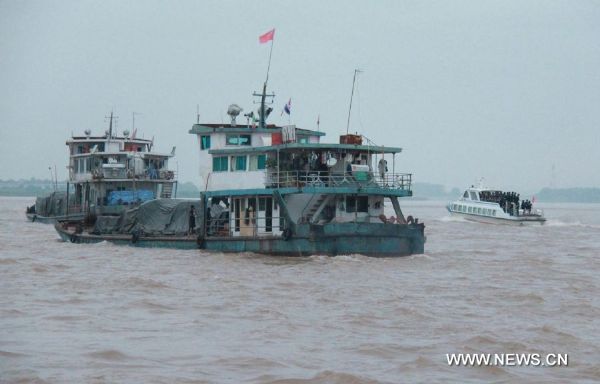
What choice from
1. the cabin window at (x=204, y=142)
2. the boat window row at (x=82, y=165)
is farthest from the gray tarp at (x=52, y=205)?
the cabin window at (x=204, y=142)

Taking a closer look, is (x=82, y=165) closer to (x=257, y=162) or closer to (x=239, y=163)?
(x=239, y=163)

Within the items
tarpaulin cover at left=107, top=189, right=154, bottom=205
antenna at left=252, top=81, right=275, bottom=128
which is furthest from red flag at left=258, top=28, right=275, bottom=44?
tarpaulin cover at left=107, top=189, right=154, bottom=205

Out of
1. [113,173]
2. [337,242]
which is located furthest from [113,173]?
[337,242]

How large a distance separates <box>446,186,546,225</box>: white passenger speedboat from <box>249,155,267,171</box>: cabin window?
36681 millimetres

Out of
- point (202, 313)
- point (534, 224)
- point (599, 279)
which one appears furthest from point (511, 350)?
point (534, 224)

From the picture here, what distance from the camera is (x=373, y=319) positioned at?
1953cm

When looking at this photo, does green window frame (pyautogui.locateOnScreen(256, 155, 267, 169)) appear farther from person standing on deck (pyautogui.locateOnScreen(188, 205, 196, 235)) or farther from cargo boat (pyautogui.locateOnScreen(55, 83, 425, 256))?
person standing on deck (pyautogui.locateOnScreen(188, 205, 196, 235))

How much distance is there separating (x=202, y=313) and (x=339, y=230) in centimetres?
1080

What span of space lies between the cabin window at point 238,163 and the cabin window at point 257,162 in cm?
37

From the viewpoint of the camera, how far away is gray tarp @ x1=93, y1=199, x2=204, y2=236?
1465 inches

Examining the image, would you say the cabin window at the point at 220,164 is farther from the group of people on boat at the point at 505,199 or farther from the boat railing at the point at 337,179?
the group of people on boat at the point at 505,199

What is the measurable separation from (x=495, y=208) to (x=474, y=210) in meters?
3.28

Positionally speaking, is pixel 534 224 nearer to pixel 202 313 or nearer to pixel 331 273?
pixel 331 273

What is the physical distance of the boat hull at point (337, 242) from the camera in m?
30.1
